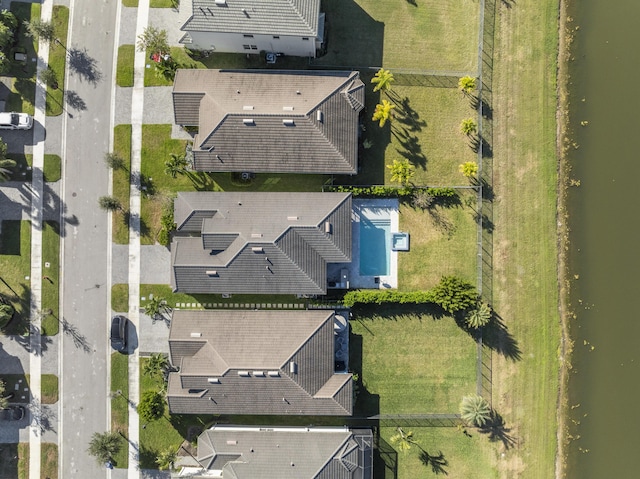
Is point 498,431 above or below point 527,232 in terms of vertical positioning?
below

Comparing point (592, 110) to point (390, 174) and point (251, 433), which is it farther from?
point (251, 433)

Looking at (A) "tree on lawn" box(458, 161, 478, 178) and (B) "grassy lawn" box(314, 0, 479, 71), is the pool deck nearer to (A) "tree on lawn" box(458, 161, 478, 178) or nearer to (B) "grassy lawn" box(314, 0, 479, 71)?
(A) "tree on lawn" box(458, 161, 478, 178)

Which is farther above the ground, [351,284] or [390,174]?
[390,174]

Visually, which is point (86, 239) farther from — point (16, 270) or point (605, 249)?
point (605, 249)

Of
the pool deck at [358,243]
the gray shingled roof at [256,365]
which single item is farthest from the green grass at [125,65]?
the pool deck at [358,243]

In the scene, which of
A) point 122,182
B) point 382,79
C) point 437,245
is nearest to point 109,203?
point 122,182

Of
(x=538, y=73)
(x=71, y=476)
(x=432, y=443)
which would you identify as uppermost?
(x=538, y=73)

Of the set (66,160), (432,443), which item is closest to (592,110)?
(432,443)

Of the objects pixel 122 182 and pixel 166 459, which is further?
pixel 122 182
